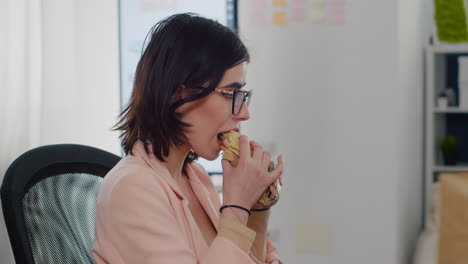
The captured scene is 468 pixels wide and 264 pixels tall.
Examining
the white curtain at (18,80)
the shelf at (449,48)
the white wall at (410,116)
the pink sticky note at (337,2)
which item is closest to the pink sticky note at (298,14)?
the pink sticky note at (337,2)

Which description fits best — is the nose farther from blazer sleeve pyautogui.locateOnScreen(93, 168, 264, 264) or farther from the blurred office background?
the blurred office background

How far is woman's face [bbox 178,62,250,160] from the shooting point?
1.14 metres

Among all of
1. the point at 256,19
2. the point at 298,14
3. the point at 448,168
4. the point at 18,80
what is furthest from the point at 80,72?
the point at 448,168

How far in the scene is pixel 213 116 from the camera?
116cm

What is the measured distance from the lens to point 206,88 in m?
1.12

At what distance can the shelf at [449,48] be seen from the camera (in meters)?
3.18

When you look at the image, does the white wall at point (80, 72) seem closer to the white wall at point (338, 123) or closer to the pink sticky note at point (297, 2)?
the white wall at point (338, 123)

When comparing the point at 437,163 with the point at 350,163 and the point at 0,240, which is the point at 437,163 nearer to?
the point at 350,163

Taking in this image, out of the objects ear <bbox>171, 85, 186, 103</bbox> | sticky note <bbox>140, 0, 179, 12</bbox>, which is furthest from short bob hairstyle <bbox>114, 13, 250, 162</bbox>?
sticky note <bbox>140, 0, 179, 12</bbox>

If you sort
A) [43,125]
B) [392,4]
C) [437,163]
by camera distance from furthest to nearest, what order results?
[437,163] < [392,4] < [43,125]

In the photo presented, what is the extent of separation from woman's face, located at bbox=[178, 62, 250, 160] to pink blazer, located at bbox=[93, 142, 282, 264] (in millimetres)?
104

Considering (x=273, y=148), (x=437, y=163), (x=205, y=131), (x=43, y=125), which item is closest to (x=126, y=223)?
(x=205, y=131)

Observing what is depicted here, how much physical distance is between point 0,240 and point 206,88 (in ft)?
1.96

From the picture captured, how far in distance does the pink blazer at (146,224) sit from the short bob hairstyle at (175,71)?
73mm
